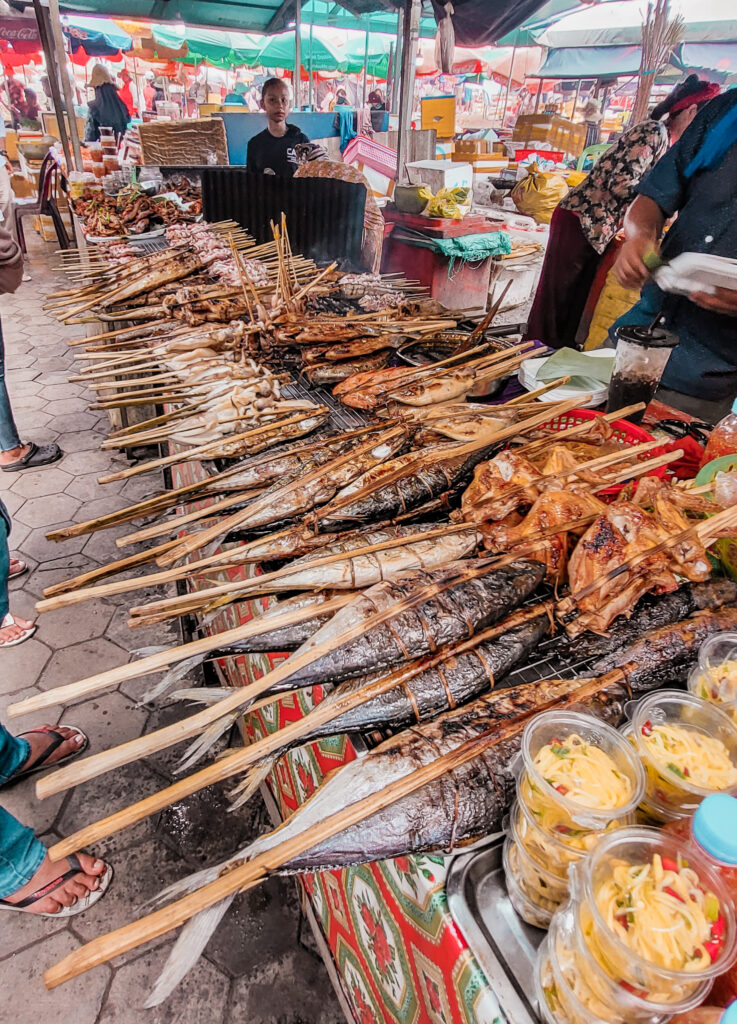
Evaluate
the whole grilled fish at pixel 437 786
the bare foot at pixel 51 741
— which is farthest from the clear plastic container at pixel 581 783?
the bare foot at pixel 51 741

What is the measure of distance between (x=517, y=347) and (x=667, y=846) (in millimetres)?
2682

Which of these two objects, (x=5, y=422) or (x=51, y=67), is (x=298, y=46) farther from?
(x=5, y=422)

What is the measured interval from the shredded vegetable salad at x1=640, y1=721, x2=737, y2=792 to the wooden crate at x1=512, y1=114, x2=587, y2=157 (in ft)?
55.0

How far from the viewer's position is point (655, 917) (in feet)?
2.68

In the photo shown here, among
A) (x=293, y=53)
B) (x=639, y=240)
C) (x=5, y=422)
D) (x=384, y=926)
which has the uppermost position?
(x=293, y=53)

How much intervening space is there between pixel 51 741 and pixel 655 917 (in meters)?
3.07

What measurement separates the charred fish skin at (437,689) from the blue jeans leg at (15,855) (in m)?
1.72

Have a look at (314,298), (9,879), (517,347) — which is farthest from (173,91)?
(9,879)

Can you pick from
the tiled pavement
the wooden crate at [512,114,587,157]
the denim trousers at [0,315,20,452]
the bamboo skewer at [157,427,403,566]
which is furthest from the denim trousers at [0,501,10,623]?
the wooden crate at [512,114,587,157]

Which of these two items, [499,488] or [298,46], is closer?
[499,488]

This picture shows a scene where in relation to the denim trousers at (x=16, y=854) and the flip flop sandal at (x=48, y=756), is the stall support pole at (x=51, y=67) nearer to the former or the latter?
the flip flop sandal at (x=48, y=756)

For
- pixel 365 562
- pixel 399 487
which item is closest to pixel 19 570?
pixel 399 487

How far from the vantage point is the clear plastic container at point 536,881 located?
0.98 meters

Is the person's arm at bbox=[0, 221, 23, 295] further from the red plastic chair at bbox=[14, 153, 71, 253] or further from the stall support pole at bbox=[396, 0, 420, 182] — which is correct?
the red plastic chair at bbox=[14, 153, 71, 253]
